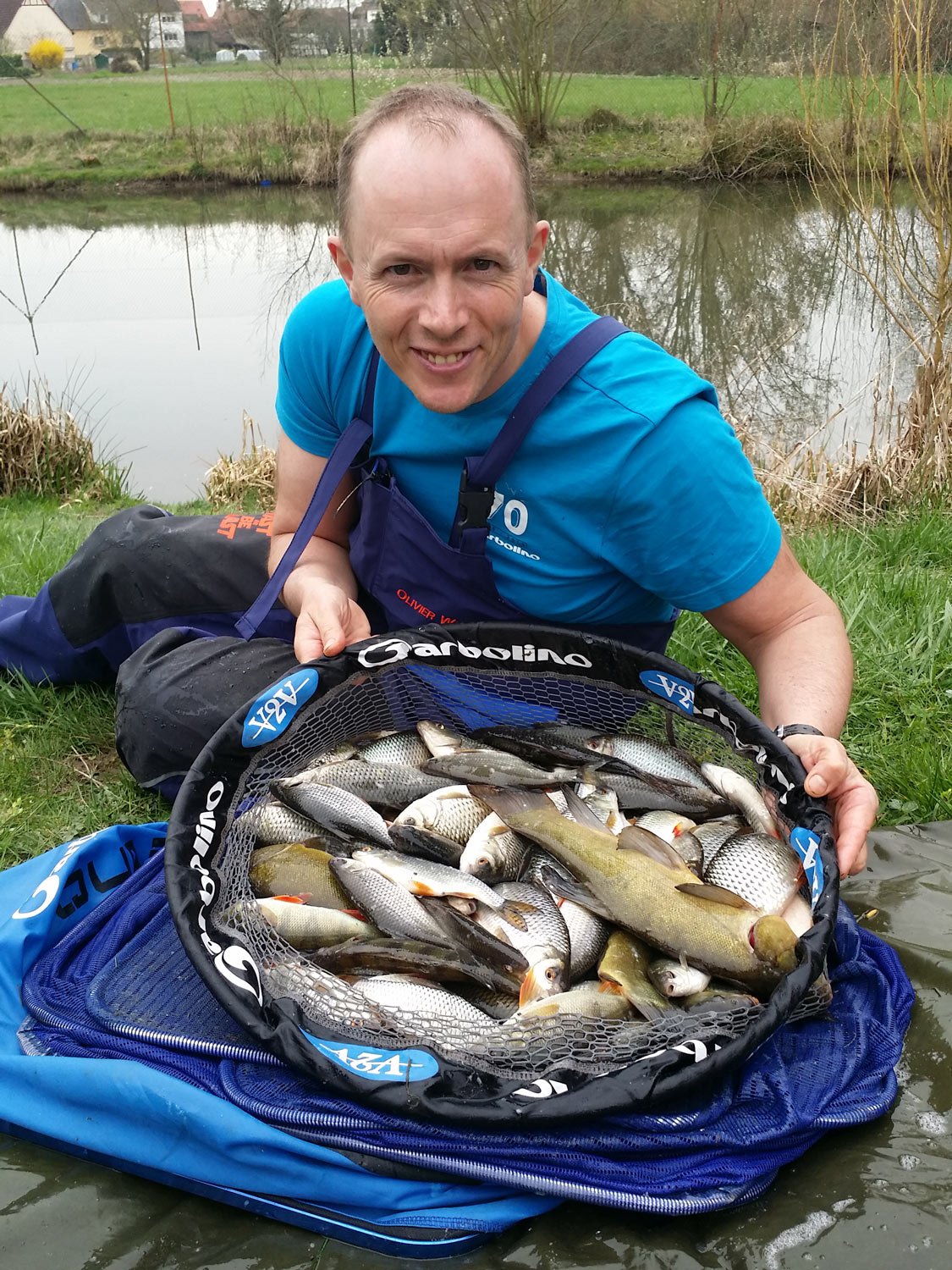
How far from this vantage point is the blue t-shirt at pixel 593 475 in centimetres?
220

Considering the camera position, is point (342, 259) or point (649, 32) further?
point (649, 32)

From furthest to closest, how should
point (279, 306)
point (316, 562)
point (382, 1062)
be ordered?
point (279, 306) → point (316, 562) → point (382, 1062)

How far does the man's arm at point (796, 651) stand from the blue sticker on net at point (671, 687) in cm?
17

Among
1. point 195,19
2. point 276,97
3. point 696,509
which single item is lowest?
point 696,509

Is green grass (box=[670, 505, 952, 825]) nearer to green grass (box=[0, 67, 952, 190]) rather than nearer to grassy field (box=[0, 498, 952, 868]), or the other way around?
grassy field (box=[0, 498, 952, 868])

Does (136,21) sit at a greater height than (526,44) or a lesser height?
greater

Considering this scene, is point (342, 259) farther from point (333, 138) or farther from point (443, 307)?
point (333, 138)

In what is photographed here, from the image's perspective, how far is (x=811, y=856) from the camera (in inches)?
75.5

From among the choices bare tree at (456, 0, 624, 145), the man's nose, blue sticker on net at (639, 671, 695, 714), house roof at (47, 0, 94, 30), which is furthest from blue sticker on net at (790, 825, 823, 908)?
house roof at (47, 0, 94, 30)

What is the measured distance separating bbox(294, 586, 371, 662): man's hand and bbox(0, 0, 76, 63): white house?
4152 cm

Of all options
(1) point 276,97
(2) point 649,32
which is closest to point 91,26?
(1) point 276,97

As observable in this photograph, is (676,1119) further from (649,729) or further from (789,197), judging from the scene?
(789,197)

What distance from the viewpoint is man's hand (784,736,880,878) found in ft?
6.36

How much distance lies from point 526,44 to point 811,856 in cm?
1915
